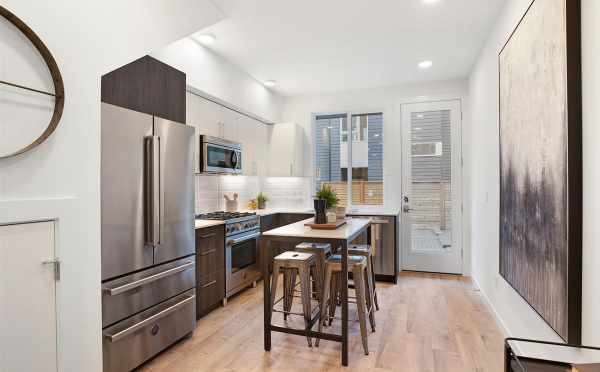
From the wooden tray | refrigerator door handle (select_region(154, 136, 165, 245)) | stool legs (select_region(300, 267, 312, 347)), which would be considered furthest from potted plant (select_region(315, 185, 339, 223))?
refrigerator door handle (select_region(154, 136, 165, 245))

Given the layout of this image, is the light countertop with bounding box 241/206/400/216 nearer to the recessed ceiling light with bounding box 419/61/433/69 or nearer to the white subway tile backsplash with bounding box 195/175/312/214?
the white subway tile backsplash with bounding box 195/175/312/214

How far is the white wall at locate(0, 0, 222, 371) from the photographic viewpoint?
1.45 m

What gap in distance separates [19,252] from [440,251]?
4.68 meters

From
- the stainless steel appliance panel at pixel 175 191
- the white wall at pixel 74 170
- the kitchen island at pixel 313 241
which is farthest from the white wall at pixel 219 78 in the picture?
the kitchen island at pixel 313 241

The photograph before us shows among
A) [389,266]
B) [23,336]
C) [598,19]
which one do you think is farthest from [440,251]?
[23,336]

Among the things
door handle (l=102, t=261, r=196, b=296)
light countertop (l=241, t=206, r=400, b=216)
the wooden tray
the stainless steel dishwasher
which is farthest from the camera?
light countertop (l=241, t=206, r=400, b=216)

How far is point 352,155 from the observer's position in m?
5.34

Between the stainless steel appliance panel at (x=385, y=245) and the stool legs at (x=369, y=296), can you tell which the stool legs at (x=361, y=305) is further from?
the stainless steel appliance panel at (x=385, y=245)

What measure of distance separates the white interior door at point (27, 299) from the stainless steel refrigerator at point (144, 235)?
495mm

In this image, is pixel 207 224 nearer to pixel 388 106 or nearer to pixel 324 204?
pixel 324 204

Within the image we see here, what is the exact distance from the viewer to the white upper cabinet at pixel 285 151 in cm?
515

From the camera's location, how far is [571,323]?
1561 millimetres

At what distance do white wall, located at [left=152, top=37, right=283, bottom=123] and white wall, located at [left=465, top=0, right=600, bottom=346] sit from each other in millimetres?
2741

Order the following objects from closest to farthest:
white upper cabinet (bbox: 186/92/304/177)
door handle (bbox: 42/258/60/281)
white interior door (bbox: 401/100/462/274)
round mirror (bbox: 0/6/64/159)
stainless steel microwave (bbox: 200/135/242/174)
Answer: round mirror (bbox: 0/6/64/159) < door handle (bbox: 42/258/60/281) < stainless steel microwave (bbox: 200/135/242/174) < white upper cabinet (bbox: 186/92/304/177) < white interior door (bbox: 401/100/462/274)
